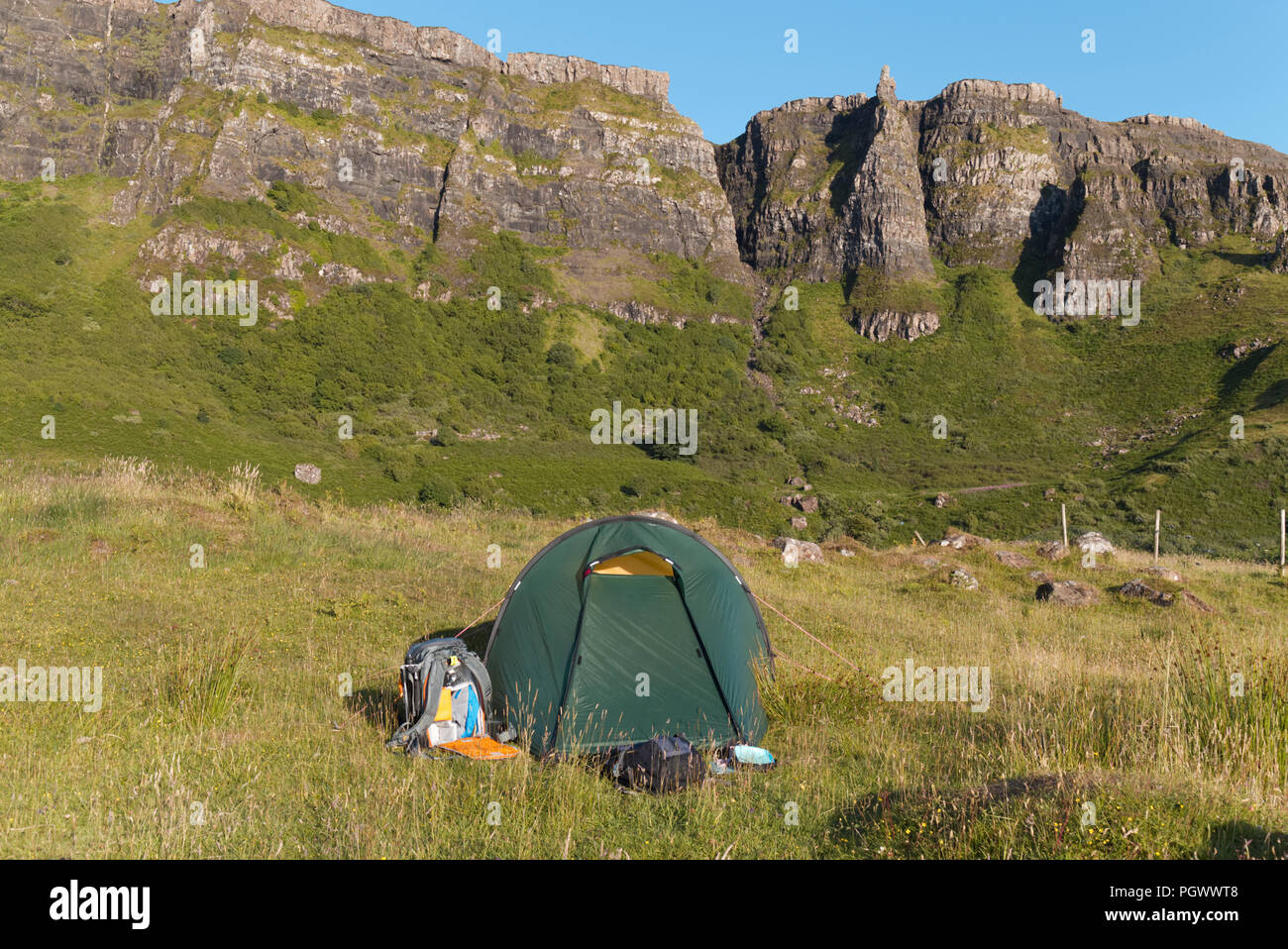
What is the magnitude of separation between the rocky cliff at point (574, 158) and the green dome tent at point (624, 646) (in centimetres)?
7287

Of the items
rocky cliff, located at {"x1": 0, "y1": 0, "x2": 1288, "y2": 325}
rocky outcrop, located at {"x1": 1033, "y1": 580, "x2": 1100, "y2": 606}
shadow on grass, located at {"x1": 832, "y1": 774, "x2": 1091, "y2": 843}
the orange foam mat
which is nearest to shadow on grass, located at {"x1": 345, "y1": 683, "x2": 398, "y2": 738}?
the orange foam mat

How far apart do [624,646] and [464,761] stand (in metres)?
2.00

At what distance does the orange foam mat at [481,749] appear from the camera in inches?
258

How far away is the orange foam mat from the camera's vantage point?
6.56m

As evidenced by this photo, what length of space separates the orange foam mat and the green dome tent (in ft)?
1.11

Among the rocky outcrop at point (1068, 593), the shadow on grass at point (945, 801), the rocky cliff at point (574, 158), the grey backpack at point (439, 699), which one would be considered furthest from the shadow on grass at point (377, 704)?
the rocky cliff at point (574, 158)

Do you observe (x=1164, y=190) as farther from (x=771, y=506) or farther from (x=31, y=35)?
(x=31, y=35)

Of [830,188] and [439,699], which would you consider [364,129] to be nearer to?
[830,188]

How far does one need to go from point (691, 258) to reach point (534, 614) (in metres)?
96.0

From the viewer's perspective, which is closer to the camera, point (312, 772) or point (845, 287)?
point (312, 772)

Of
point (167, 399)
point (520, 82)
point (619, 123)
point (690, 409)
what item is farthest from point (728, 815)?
point (520, 82)

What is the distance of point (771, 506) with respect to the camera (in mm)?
49688

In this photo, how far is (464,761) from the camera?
21.4ft

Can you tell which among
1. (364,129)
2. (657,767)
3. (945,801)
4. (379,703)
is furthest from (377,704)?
(364,129)
